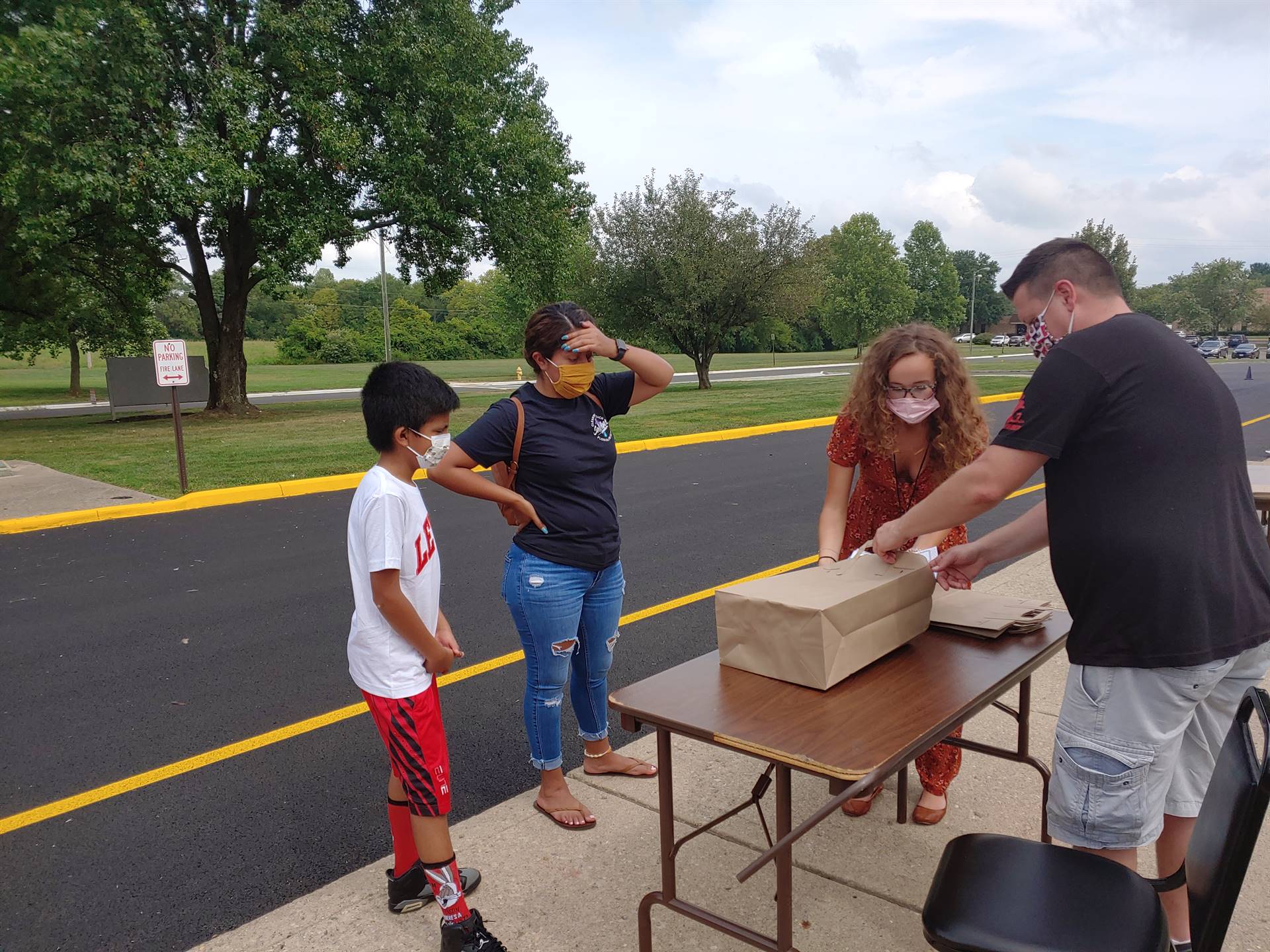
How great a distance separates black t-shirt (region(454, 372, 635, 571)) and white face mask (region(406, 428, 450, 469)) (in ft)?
1.02

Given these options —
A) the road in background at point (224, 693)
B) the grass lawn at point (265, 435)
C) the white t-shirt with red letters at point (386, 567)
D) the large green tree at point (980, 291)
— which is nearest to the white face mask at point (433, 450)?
the white t-shirt with red letters at point (386, 567)

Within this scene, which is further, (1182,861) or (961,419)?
(961,419)

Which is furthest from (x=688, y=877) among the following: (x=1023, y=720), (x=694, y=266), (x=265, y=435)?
(x=694, y=266)

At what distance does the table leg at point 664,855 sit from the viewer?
2.41 meters

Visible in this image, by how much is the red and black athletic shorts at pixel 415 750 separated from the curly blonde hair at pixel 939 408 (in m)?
1.77

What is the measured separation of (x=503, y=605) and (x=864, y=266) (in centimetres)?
6336

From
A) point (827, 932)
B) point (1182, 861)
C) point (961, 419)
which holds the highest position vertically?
point (961, 419)

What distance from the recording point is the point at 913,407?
10.1ft

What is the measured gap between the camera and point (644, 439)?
14367 mm

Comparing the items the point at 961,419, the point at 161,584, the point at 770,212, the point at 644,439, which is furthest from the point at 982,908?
the point at 770,212

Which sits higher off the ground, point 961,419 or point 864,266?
point 864,266

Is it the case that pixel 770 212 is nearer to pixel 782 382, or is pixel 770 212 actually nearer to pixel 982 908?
pixel 782 382

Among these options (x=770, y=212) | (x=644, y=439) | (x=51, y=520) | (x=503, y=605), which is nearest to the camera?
(x=503, y=605)

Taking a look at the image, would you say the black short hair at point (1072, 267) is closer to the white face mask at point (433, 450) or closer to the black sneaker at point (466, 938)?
the white face mask at point (433, 450)
